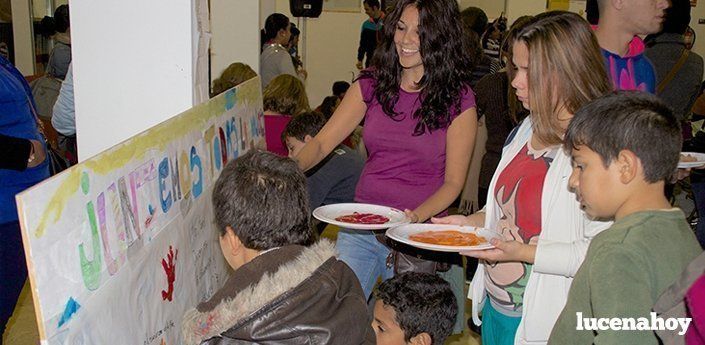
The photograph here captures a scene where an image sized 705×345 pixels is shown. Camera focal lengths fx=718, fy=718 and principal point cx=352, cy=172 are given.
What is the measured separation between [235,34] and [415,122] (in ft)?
10.4

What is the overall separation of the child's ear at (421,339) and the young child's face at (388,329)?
0.10 feet

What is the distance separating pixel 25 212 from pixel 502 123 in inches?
125

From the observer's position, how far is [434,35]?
2533 mm

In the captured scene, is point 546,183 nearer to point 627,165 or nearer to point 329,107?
point 627,165

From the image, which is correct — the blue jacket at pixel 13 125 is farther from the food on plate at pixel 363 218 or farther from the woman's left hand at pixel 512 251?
the woman's left hand at pixel 512 251

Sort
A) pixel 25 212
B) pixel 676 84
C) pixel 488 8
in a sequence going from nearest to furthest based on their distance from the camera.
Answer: pixel 25 212 → pixel 676 84 → pixel 488 8

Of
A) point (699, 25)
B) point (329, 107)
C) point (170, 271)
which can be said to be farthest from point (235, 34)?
point (699, 25)

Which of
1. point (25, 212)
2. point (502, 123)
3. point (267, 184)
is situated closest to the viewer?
point (25, 212)

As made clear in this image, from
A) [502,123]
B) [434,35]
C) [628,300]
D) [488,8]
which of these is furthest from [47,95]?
[488,8]

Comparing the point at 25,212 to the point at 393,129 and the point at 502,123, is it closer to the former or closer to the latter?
the point at 393,129

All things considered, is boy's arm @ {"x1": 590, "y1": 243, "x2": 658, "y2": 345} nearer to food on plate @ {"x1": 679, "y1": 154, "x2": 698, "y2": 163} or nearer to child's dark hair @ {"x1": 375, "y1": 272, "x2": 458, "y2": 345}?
child's dark hair @ {"x1": 375, "y1": 272, "x2": 458, "y2": 345}

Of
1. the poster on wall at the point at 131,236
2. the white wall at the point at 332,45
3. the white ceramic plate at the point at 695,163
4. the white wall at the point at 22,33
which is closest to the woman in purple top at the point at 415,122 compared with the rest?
the poster on wall at the point at 131,236

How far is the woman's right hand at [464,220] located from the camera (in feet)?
7.86

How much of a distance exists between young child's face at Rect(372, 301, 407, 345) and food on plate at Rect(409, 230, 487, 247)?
0.31 meters
